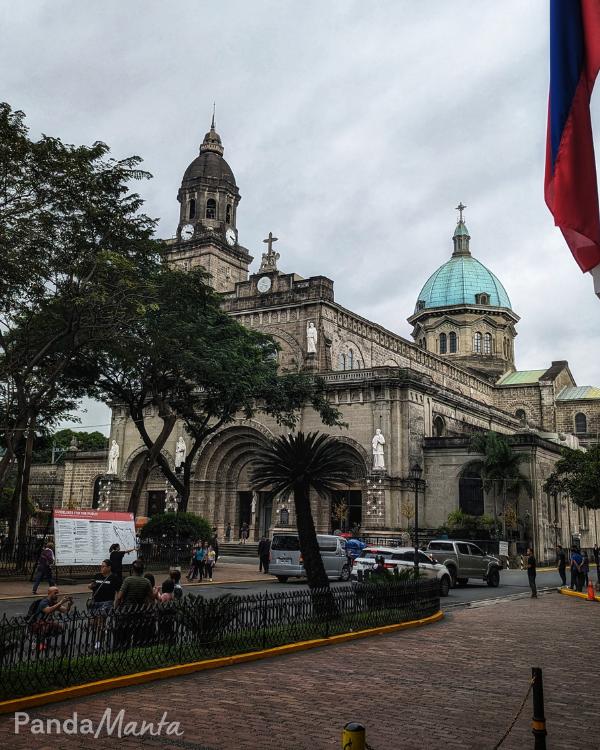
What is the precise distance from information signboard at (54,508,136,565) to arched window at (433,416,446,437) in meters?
26.9

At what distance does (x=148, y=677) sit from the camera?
9.67 meters

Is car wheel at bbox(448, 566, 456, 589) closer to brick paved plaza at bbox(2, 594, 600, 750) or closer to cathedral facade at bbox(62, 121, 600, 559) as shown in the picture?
cathedral facade at bbox(62, 121, 600, 559)

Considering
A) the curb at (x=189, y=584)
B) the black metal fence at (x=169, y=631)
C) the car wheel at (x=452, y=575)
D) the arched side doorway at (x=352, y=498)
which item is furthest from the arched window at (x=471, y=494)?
the black metal fence at (x=169, y=631)

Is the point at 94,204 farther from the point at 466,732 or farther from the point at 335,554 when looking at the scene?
the point at 466,732

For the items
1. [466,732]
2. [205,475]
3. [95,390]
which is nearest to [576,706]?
[466,732]

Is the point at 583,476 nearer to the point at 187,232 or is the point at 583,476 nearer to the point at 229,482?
the point at 229,482

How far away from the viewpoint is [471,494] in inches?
1703

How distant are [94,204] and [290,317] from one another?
28.1 metres

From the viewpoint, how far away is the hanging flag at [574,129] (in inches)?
249

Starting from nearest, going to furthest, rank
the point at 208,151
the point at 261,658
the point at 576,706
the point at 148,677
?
the point at 576,706 → the point at 148,677 → the point at 261,658 → the point at 208,151

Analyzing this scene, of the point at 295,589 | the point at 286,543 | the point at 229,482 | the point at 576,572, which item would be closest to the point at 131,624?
the point at 295,589

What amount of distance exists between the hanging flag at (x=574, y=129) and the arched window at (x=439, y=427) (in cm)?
4158

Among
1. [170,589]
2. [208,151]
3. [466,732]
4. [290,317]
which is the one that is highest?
[208,151]

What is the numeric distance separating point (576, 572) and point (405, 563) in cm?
706
